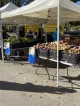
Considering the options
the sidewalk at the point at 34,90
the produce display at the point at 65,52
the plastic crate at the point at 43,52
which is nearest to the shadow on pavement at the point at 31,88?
the sidewalk at the point at 34,90

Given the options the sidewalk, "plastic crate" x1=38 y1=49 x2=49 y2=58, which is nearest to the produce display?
"plastic crate" x1=38 y1=49 x2=49 y2=58

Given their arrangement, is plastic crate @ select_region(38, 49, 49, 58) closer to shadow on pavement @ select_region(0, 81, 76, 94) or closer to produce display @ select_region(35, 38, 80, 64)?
produce display @ select_region(35, 38, 80, 64)

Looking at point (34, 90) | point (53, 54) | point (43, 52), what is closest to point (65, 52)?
point (53, 54)

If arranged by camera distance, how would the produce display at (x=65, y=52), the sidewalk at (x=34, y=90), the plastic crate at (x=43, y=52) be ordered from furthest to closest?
1. the plastic crate at (x=43, y=52)
2. the produce display at (x=65, y=52)
3. the sidewalk at (x=34, y=90)

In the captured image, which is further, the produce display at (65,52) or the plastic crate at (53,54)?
the plastic crate at (53,54)

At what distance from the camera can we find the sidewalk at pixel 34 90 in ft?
15.8

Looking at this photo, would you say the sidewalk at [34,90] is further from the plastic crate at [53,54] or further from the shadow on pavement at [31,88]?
the plastic crate at [53,54]

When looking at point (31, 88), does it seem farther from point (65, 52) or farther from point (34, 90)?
point (65, 52)

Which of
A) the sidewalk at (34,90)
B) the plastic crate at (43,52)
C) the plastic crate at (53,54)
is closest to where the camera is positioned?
the sidewalk at (34,90)

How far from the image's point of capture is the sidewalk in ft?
15.8

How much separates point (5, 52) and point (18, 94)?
4.71m

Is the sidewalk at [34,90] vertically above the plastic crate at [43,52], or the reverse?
the plastic crate at [43,52]

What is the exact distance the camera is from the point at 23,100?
4941mm

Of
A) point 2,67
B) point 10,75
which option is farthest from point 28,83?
point 2,67
